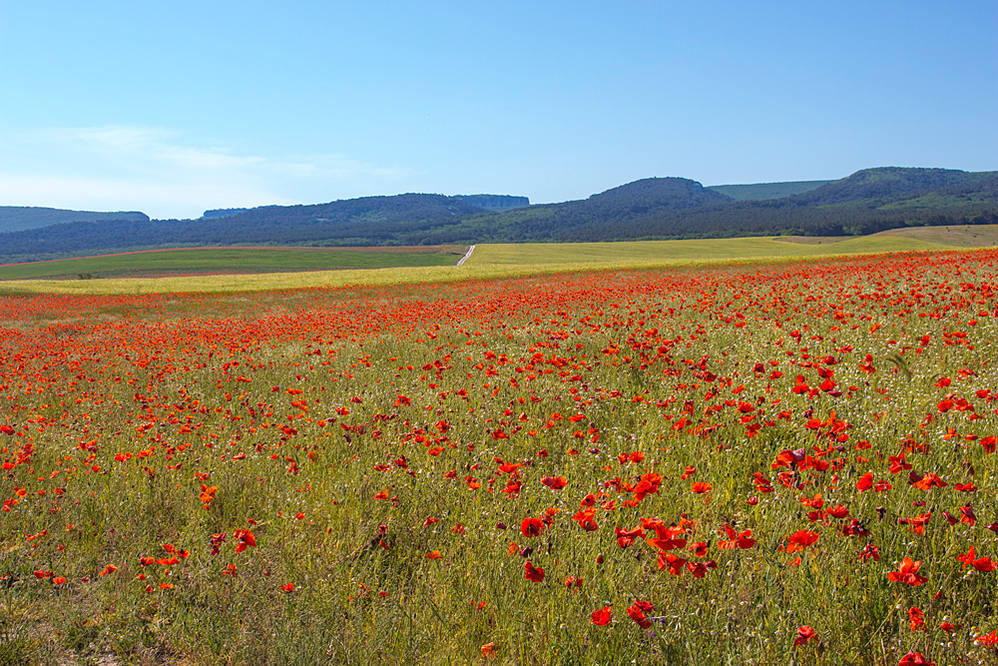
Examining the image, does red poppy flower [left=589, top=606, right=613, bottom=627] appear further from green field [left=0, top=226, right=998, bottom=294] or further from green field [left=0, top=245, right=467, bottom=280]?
green field [left=0, top=245, right=467, bottom=280]

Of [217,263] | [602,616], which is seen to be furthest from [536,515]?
[217,263]

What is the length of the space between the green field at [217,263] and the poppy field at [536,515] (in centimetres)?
8186

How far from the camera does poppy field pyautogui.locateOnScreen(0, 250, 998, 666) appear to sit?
2.48 meters

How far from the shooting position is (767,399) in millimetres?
4980

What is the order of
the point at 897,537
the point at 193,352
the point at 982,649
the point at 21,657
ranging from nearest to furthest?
the point at 982,649, the point at 21,657, the point at 897,537, the point at 193,352

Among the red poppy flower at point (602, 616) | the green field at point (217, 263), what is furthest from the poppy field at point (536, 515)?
the green field at point (217, 263)

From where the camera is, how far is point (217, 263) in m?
94.8

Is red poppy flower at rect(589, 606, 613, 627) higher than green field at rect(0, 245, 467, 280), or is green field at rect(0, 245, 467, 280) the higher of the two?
green field at rect(0, 245, 467, 280)

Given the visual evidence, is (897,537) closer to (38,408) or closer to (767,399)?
(767,399)

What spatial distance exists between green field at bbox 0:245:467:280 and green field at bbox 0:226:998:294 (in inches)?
9.6

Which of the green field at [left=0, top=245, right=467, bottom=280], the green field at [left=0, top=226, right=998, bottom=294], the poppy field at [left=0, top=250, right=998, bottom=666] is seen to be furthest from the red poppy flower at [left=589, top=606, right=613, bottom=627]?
the green field at [left=0, top=245, right=467, bottom=280]

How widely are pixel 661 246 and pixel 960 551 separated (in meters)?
92.1

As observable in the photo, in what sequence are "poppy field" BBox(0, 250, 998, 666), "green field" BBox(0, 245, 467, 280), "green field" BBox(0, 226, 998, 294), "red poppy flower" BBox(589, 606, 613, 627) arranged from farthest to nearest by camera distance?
"green field" BBox(0, 245, 467, 280) < "green field" BBox(0, 226, 998, 294) < "poppy field" BBox(0, 250, 998, 666) < "red poppy flower" BBox(589, 606, 613, 627)

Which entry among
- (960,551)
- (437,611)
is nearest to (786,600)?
(960,551)
